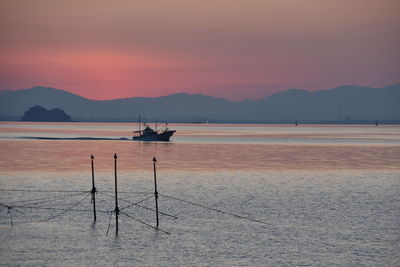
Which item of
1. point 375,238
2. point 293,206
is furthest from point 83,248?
point 293,206

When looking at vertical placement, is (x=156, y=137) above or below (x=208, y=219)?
above

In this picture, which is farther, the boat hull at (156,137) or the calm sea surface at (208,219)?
the boat hull at (156,137)

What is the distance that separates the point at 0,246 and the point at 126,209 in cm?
1491

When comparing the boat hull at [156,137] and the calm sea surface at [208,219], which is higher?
the boat hull at [156,137]

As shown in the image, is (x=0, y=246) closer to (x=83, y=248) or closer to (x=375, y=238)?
(x=83, y=248)

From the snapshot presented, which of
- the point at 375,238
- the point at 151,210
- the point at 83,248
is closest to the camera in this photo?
the point at 83,248

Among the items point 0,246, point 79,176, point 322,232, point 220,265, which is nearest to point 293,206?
point 322,232

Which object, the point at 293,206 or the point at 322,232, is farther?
the point at 293,206

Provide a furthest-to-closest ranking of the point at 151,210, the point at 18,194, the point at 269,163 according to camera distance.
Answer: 1. the point at 269,163
2. the point at 18,194
3. the point at 151,210

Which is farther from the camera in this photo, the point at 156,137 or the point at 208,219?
the point at 156,137

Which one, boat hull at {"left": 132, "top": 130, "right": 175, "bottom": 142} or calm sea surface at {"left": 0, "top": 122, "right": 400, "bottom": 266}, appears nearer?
calm sea surface at {"left": 0, "top": 122, "right": 400, "bottom": 266}

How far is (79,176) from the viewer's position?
77.9 m

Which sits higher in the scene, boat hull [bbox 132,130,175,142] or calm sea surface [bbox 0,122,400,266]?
boat hull [bbox 132,130,175,142]

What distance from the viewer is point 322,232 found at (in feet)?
134
